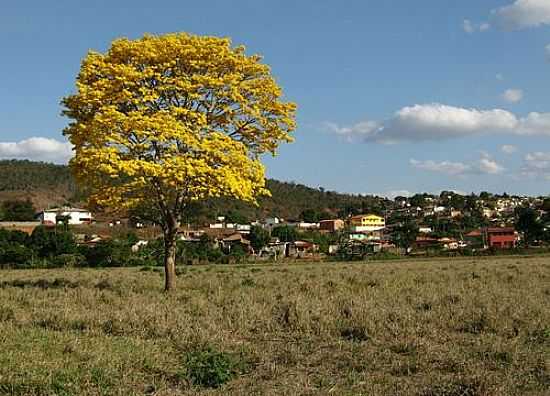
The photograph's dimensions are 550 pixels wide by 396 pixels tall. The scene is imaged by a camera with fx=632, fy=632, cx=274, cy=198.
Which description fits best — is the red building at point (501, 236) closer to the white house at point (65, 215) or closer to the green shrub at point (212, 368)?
the white house at point (65, 215)

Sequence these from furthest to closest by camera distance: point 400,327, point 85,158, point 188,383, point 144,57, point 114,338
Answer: point 144,57 → point 85,158 → point 400,327 → point 114,338 → point 188,383

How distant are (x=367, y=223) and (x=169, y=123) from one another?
533 feet

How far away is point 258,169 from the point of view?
19781 mm

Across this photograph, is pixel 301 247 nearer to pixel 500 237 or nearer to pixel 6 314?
pixel 500 237

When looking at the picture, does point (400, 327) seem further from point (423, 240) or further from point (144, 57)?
point (423, 240)

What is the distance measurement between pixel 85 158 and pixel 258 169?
17.1 feet

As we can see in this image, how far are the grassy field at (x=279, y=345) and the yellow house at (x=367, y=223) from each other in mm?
154388

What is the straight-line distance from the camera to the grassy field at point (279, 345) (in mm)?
7727

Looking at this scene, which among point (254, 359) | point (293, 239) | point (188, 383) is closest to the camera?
point (188, 383)

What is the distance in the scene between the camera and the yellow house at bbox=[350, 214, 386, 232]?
170625 millimetres

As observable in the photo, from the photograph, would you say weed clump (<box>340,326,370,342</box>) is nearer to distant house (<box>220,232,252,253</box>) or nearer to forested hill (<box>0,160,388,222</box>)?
distant house (<box>220,232,252,253</box>)

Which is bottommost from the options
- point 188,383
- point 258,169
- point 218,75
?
point 188,383

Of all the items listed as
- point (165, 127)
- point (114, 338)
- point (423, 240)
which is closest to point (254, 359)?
point (114, 338)

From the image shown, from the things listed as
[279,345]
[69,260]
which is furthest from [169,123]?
[69,260]
